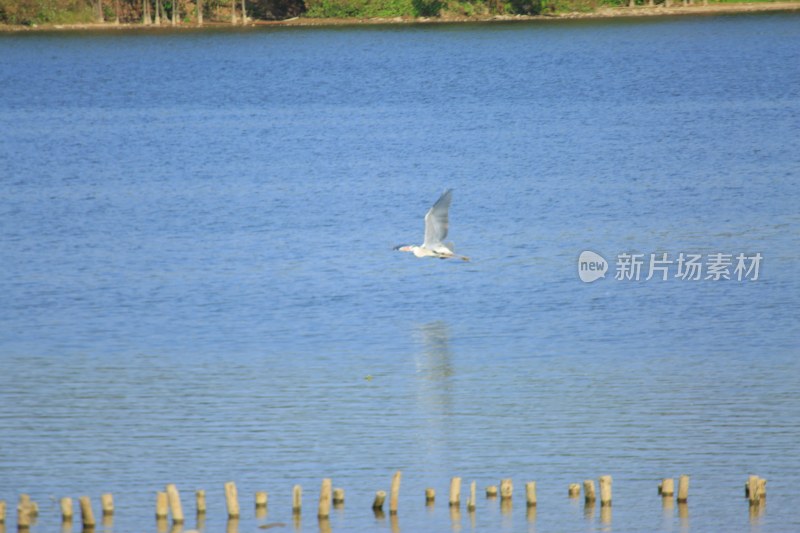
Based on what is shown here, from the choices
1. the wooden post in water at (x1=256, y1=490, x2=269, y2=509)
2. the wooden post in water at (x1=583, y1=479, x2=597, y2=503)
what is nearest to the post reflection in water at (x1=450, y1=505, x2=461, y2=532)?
the wooden post in water at (x1=583, y1=479, x2=597, y2=503)

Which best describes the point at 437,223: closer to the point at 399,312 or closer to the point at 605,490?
the point at 399,312

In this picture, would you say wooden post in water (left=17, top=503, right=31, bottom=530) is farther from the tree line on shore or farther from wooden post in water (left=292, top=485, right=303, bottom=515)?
the tree line on shore

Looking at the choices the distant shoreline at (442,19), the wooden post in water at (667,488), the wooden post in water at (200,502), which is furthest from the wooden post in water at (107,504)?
the distant shoreline at (442,19)

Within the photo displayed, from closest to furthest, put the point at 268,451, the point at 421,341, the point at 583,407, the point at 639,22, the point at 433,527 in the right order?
the point at 433,527, the point at 268,451, the point at 583,407, the point at 421,341, the point at 639,22

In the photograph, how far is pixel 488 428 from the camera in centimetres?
2217

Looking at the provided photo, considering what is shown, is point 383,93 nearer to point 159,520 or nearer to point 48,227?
point 48,227

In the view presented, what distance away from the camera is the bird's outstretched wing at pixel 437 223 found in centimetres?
2355

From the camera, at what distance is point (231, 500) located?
58.7 ft

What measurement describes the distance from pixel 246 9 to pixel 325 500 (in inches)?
3769

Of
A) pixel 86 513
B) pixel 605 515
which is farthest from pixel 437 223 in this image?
pixel 86 513

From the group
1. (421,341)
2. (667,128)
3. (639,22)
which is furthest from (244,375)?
(639,22)

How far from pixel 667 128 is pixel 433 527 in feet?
135

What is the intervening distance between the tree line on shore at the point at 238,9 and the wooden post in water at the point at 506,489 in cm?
9043

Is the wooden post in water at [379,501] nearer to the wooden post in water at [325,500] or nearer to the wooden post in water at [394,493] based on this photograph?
the wooden post in water at [394,493]
